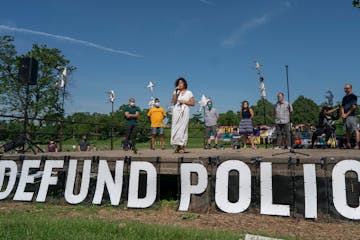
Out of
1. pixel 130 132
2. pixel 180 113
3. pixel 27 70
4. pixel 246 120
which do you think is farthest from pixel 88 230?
pixel 246 120

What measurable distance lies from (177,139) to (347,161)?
3198 millimetres

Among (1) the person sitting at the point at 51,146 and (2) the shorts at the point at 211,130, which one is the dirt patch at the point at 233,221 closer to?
(2) the shorts at the point at 211,130

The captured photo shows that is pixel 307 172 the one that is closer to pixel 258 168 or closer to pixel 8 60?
pixel 258 168

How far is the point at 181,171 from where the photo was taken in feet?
17.2

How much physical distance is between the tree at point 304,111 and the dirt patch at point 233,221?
60.4 m

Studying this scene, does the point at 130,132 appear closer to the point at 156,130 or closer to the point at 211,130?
the point at 156,130

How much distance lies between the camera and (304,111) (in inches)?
2901

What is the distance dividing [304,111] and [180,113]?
7327 centimetres

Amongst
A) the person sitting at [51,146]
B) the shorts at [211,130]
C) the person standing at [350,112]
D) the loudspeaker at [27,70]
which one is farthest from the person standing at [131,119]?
the person standing at [350,112]

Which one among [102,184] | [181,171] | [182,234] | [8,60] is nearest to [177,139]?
[181,171]

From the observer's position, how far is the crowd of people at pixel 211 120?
261 inches

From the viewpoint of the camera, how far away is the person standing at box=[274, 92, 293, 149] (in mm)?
9695

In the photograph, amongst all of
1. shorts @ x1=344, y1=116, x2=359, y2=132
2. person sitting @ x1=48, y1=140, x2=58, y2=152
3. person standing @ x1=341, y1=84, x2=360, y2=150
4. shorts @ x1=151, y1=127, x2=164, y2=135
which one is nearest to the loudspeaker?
shorts @ x1=151, y1=127, x2=164, y2=135

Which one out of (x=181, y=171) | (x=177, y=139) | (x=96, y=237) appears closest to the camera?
(x=96, y=237)
